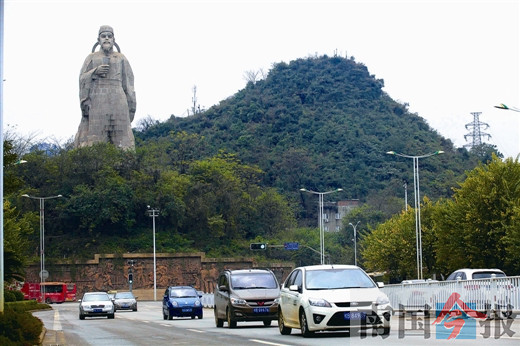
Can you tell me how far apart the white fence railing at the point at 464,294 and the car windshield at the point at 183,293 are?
791 cm

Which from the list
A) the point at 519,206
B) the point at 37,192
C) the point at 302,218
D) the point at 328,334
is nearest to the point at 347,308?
the point at 328,334

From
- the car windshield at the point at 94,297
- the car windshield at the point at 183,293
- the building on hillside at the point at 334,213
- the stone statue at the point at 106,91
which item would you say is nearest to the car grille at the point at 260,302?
the car windshield at the point at 183,293

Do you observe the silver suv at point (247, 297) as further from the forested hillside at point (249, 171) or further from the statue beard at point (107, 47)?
the statue beard at point (107, 47)

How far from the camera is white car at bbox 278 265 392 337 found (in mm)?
19688

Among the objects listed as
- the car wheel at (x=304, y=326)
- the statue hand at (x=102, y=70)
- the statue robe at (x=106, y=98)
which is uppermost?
the statue hand at (x=102, y=70)

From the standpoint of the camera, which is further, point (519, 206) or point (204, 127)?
point (204, 127)

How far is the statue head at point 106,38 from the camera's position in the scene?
82875mm

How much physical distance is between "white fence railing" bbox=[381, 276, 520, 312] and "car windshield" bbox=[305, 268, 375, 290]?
7497 mm

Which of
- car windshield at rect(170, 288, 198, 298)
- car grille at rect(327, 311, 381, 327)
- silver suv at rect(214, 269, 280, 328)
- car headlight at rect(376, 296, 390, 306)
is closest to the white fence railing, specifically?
silver suv at rect(214, 269, 280, 328)

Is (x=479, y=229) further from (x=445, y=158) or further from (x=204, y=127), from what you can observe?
(x=204, y=127)

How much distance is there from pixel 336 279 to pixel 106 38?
65447 millimetres

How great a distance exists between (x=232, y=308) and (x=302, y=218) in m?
97.8

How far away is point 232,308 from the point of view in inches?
1049

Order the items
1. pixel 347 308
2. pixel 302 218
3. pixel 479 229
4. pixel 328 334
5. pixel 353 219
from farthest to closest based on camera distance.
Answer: pixel 302 218 → pixel 353 219 → pixel 479 229 → pixel 328 334 → pixel 347 308
